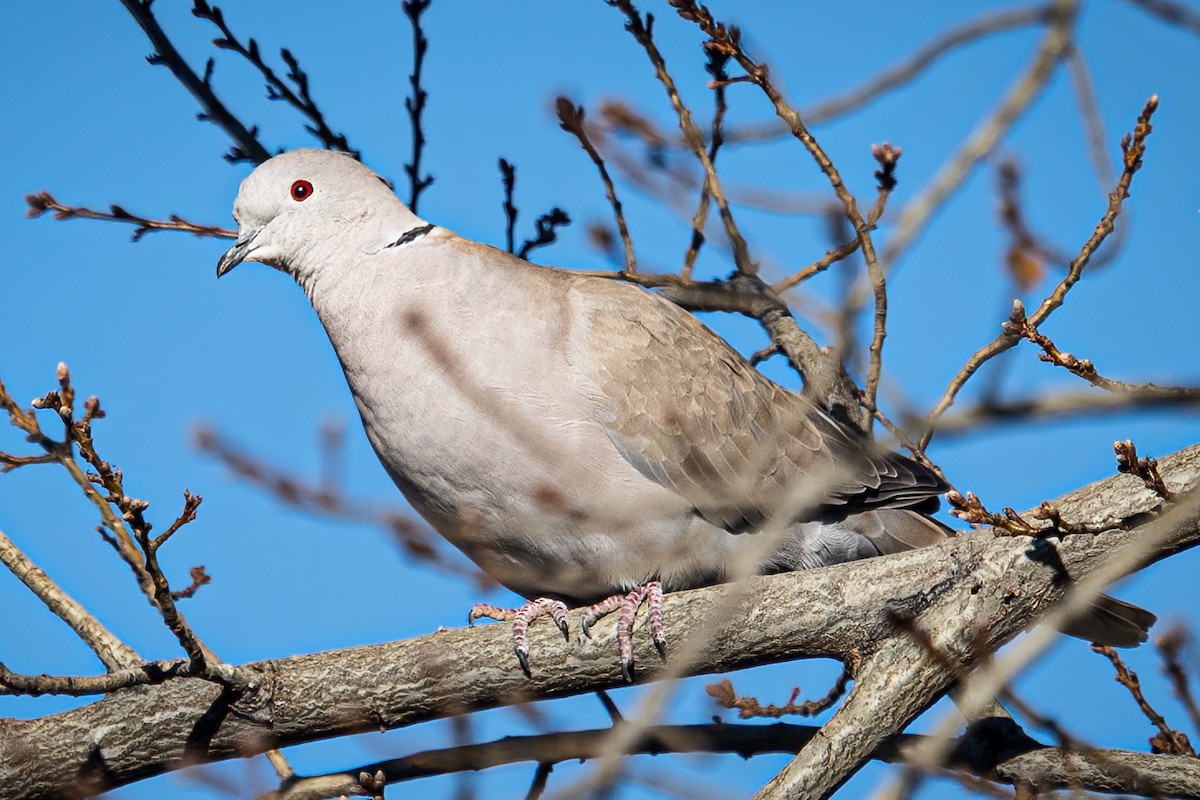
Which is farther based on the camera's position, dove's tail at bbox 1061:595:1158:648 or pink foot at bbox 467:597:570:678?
dove's tail at bbox 1061:595:1158:648

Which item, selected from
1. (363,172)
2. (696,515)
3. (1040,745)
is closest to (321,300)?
(363,172)

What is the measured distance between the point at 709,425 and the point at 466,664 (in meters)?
1.36

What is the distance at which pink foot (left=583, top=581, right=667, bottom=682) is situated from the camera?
372 centimetres

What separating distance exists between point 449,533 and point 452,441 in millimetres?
469

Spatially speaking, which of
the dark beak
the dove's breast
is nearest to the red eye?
the dark beak

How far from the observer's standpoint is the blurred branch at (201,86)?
173 inches

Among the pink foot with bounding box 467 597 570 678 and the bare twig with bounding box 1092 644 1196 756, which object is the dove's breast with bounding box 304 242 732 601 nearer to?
the pink foot with bounding box 467 597 570 678

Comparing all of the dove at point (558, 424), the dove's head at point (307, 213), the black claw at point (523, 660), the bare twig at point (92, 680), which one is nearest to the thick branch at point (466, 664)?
the black claw at point (523, 660)

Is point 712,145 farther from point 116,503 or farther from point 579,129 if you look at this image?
point 116,503

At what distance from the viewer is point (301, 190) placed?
4453 mm

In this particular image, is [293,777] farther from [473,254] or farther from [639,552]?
[473,254]

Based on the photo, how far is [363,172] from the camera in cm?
455

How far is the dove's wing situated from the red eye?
1.04 metres

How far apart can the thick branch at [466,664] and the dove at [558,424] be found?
0.22 m
